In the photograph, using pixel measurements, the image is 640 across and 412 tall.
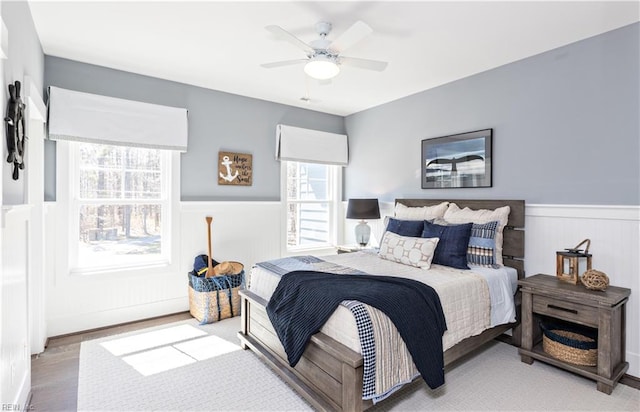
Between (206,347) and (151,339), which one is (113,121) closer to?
(151,339)

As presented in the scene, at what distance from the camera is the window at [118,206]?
3396 mm

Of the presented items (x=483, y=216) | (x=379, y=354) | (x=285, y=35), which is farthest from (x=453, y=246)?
(x=285, y=35)

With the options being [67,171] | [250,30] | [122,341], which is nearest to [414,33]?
[250,30]

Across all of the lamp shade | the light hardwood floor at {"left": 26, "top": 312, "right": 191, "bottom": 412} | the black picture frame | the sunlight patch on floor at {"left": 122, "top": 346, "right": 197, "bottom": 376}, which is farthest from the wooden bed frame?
the light hardwood floor at {"left": 26, "top": 312, "right": 191, "bottom": 412}

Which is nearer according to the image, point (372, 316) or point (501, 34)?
point (372, 316)

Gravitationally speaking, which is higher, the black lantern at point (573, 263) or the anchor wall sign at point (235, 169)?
the anchor wall sign at point (235, 169)

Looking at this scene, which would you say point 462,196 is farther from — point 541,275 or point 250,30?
point 250,30

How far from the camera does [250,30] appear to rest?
2670 mm

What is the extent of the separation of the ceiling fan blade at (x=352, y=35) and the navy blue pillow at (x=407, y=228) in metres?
1.82

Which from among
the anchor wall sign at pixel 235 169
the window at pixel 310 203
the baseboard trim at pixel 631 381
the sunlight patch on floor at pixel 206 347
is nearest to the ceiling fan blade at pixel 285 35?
the anchor wall sign at pixel 235 169

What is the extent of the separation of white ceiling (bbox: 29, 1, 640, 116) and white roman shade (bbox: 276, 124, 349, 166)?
95 cm

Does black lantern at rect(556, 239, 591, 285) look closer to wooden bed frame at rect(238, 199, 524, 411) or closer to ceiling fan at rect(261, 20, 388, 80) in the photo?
wooden bed frame at rect(238, 199, 524, 411)

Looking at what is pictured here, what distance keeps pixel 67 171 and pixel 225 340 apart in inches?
84.7

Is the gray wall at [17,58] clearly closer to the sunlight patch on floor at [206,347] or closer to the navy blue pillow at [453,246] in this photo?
the sunlight patch on floor at [206,347]
